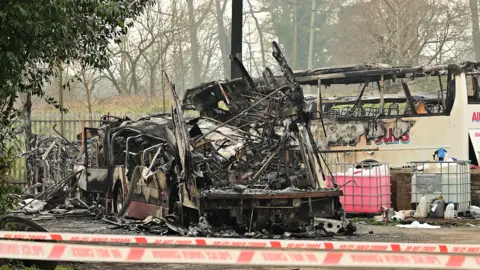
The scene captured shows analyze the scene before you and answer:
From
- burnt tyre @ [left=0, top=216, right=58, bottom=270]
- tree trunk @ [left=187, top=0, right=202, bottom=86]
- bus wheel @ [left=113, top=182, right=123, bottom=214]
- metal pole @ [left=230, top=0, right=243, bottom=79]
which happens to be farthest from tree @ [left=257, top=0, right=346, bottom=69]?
burnt tyre @ [left=0, top=216, right=58, bottom=270]

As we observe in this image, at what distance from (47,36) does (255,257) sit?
478cm

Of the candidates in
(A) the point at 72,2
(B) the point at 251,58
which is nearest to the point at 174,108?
(A) the point at 72,2

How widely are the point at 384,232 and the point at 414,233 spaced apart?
1.70 ft

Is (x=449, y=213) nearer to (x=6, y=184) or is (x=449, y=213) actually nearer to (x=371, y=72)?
(x=371, y=72)

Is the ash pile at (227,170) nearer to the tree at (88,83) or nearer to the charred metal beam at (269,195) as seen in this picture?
the charred metal beam at (269,195)

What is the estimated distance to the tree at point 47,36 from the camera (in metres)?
8.98

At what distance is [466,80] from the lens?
69.5 feet

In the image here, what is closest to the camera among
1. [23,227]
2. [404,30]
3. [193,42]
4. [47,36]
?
[23,227]

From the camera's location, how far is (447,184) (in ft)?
54.5

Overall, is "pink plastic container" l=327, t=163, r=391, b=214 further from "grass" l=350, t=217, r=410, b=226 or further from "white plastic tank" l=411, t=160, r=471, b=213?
"white plastic tank" l=411, t=160, r=471, b=213

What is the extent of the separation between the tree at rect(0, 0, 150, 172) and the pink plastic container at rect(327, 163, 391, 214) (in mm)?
6787

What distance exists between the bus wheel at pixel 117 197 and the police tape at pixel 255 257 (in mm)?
9003

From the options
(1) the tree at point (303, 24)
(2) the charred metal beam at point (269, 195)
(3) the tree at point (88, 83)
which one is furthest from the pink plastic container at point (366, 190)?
(1) the tree at point (303, 24)

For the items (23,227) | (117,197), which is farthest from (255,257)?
(117,197)
